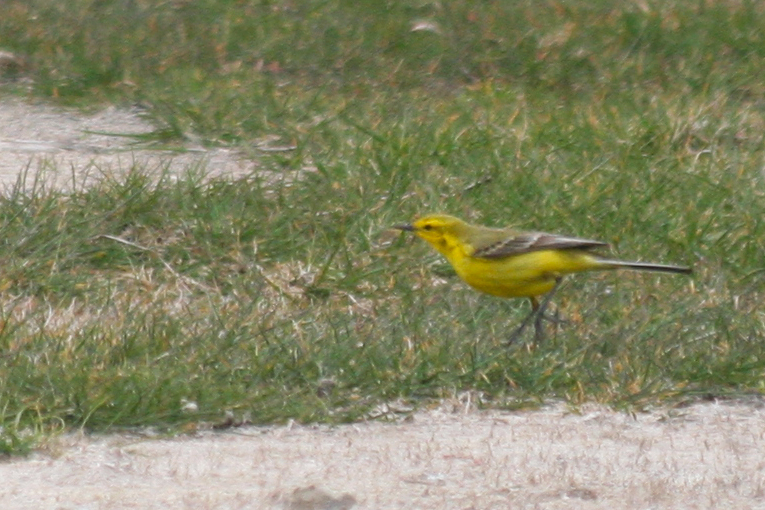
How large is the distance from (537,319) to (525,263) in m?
0.23

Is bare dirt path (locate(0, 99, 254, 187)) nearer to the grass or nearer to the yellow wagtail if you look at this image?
the grass

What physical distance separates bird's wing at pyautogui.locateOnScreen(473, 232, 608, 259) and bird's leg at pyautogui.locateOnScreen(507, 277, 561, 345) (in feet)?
0.55

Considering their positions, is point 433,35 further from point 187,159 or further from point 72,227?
point 72,227

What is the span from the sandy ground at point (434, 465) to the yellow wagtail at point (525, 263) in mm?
767

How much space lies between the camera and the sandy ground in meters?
4.21

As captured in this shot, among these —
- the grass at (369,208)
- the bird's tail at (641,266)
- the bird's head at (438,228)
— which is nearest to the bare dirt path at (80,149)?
the grass at (369,208)

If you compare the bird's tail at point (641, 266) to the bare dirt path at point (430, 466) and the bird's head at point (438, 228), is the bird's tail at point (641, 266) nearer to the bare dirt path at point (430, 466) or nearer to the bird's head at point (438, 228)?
the bird's head at point (438, 228)

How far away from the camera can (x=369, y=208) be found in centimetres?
709

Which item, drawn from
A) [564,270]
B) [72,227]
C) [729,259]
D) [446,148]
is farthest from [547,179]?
[72,227]

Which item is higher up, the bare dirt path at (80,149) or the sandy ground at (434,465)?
the sandy ground at (434,465)

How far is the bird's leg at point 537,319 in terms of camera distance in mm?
5688

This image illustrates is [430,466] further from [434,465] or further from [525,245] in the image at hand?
[525,245]

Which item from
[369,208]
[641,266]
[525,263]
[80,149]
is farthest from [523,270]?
[80,149]

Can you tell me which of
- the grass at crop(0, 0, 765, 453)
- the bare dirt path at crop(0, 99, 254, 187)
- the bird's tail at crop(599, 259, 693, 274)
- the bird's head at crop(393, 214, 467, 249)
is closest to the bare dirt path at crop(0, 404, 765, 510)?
the grass at crop(0, 0, 765, 453)
